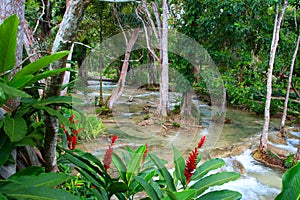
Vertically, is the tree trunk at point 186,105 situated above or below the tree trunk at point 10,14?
below

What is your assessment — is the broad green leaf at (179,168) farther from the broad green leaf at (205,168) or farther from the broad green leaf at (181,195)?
the broad green leaf at (181,195)

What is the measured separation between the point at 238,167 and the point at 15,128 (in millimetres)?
3798

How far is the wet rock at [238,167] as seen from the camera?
12.4ft

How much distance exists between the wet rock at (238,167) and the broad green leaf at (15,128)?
3673 millimetres

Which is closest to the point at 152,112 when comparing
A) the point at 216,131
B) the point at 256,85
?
the point at 216,131

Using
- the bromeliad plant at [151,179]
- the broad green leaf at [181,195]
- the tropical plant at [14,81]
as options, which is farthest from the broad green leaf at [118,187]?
the tropical plant at [14,81]

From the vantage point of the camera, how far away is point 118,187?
914 millimetres

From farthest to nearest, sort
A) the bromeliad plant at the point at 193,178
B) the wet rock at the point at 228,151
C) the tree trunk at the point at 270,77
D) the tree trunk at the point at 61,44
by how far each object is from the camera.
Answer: the wet rock at the point at 228,151, the tree trunk at the point at 270,77, the bromeliad plant at the point at 193,178, the tree trunk at the point at 61,44

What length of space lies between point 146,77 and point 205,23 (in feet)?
7.52

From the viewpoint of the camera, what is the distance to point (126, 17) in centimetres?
594

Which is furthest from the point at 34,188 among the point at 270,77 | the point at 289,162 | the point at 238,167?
the point at 270,77

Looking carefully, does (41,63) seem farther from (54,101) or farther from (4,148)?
(4,148)

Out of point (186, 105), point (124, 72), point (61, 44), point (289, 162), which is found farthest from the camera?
point (124, 72)

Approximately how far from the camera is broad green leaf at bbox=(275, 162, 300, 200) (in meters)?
0.83
